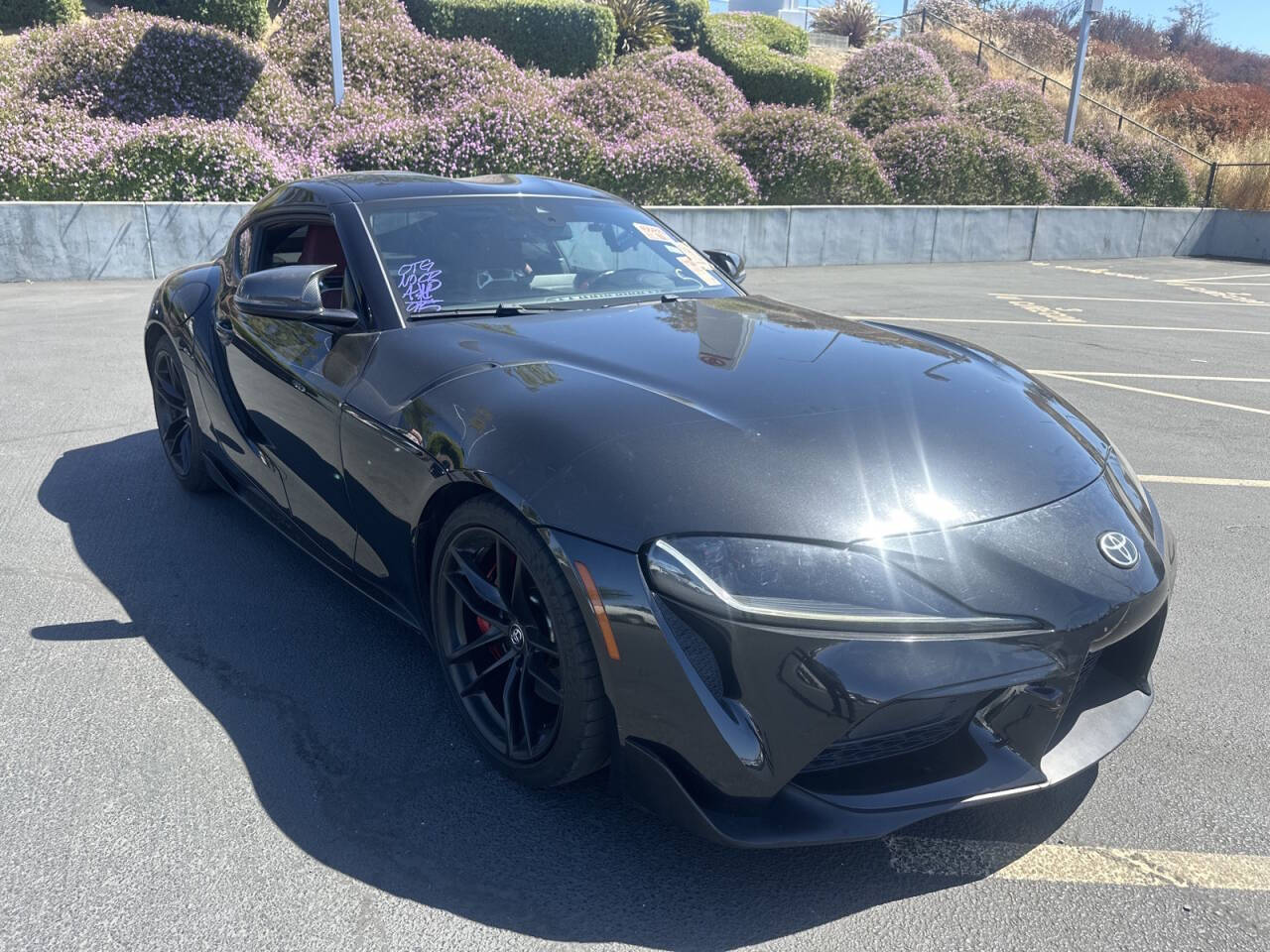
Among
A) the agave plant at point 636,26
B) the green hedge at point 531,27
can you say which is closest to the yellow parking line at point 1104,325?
the green hedge at point 531,27

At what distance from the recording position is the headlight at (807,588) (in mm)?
1963

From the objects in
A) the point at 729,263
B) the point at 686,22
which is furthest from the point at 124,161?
the point at 686,22

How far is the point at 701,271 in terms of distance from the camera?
3939mm

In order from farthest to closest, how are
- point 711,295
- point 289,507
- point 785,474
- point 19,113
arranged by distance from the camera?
point 19,113, point 711,295, point 289,507, point 785,474

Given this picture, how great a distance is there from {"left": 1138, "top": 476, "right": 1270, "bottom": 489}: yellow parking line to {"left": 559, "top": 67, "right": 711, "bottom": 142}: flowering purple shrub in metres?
11.8

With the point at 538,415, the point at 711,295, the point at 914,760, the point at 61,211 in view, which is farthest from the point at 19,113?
the point at 914,760

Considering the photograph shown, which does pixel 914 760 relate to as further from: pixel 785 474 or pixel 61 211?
pixel 61 211

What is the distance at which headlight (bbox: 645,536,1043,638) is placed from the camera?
1.96m

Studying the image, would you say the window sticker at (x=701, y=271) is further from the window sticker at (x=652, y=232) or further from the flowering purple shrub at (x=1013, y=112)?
the flowering purple shrub at (x=1013, y=112)

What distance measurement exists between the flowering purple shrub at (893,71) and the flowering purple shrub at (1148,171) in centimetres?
343

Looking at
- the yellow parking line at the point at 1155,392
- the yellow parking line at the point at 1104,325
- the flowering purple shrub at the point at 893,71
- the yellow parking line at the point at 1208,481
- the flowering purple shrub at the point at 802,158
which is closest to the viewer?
the yellow parking line at the point at 1208,481

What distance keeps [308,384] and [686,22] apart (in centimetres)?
2096

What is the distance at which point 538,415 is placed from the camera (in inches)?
95.3

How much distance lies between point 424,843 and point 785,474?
1197mm
